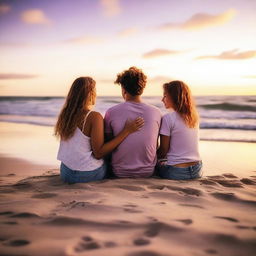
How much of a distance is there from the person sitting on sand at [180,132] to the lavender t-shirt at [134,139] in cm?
16

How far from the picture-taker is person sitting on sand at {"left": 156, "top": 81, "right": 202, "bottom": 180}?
12.8 ft

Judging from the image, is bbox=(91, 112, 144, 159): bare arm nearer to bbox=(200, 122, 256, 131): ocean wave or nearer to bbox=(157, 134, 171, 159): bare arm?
bbox=(157, 134, 171, 159): bare arm

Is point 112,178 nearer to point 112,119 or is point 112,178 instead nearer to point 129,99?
point 112,119

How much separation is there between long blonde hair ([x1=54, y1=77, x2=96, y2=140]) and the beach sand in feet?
2.01

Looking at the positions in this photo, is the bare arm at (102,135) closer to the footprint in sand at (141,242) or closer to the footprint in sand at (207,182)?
the footprint in sand at (207,182)

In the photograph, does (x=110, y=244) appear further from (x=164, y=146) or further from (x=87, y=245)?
(x=164, y=146)

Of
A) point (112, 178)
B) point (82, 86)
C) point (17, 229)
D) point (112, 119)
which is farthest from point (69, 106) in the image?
point (17, 229)

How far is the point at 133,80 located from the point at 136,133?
23.6 inches

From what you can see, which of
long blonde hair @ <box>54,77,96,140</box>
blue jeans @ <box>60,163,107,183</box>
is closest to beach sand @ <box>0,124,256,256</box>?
blue jeans @ <box>60,163,107,183</box>

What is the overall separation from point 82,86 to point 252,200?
2.09 meters

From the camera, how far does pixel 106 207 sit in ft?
8.94

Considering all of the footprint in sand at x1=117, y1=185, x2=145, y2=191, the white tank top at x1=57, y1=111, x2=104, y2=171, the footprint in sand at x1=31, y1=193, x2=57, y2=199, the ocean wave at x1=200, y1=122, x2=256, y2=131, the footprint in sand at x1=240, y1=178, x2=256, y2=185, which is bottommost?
the footprint in sand at x1=240, y1=178, x2=256, y2=185

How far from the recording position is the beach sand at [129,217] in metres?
2.03

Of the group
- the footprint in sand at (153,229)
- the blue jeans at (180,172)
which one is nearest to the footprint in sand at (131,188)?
the blue jeans at (180,172)
